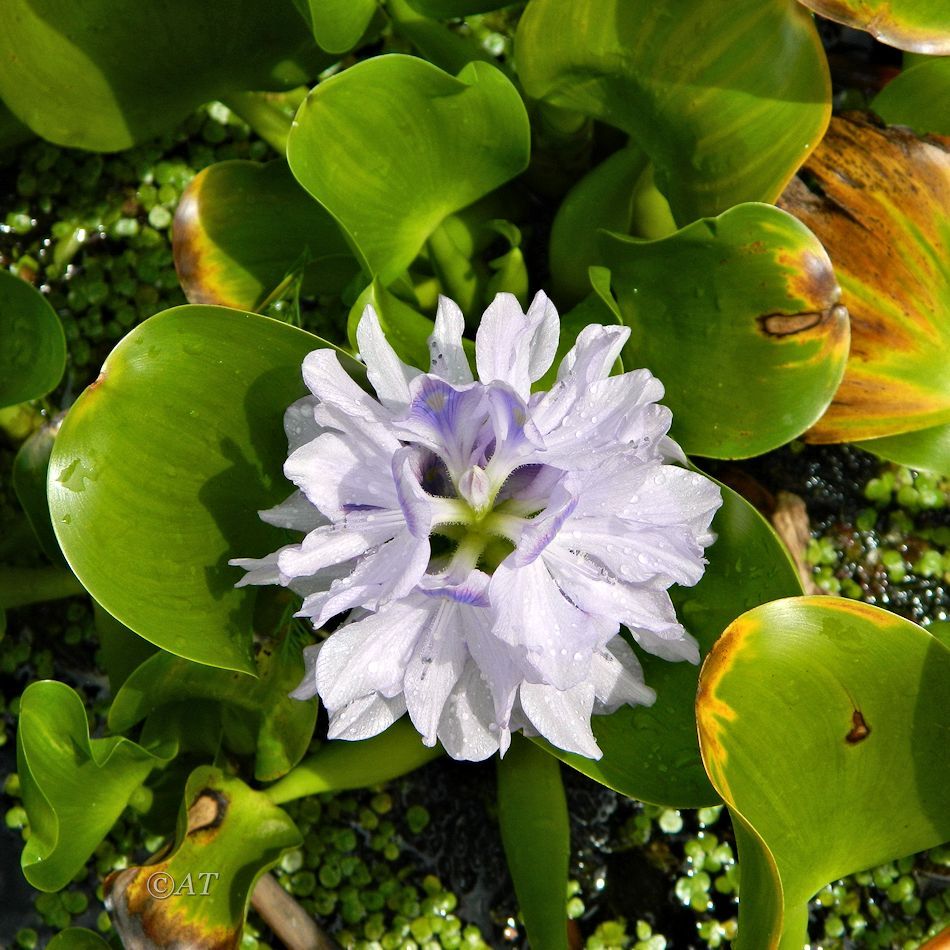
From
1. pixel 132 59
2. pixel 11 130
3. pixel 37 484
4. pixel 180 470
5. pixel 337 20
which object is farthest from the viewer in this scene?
pixel 11 130

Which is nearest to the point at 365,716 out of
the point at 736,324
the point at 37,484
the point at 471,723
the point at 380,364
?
the point at 471,723

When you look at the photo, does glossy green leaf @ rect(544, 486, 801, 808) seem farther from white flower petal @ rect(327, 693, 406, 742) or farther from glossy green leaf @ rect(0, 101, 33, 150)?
glossy green leaf @ rect(0, 101, 33, 150)

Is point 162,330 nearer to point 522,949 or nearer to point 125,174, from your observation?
point 125,174

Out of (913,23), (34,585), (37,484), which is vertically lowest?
(34,585)

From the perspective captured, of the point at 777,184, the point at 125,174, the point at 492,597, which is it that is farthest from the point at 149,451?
the point at 125,174

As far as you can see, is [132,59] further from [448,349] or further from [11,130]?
[448,349]

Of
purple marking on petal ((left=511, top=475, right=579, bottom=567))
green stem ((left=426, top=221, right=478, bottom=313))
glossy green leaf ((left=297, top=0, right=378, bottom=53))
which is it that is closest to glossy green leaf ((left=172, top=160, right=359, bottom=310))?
green stem ((left=426, top=221, right=478, bottom=313))

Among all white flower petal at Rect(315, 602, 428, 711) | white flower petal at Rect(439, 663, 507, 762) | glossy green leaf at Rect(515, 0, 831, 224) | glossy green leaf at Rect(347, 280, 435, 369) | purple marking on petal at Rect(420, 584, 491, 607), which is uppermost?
glossy green leaf at Rect(515, 0, 831, 224)
